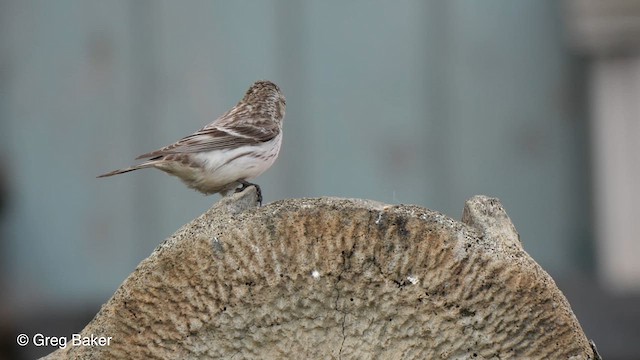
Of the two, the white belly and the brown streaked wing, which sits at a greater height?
the brown streaked wing

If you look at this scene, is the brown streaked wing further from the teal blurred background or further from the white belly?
the teal blurred background

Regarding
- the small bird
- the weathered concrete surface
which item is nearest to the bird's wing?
the small bird

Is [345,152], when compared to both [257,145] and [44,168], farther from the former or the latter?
[257,145]

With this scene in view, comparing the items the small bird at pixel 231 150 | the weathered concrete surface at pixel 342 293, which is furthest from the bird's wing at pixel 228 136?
the weathered concrete surface at pixel 342 293

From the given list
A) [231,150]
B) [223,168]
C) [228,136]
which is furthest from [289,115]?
[223,168]

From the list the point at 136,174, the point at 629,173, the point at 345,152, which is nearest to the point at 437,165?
the point at 345,152

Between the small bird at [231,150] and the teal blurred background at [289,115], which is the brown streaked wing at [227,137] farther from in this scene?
the teal blurred background at [289,115]
